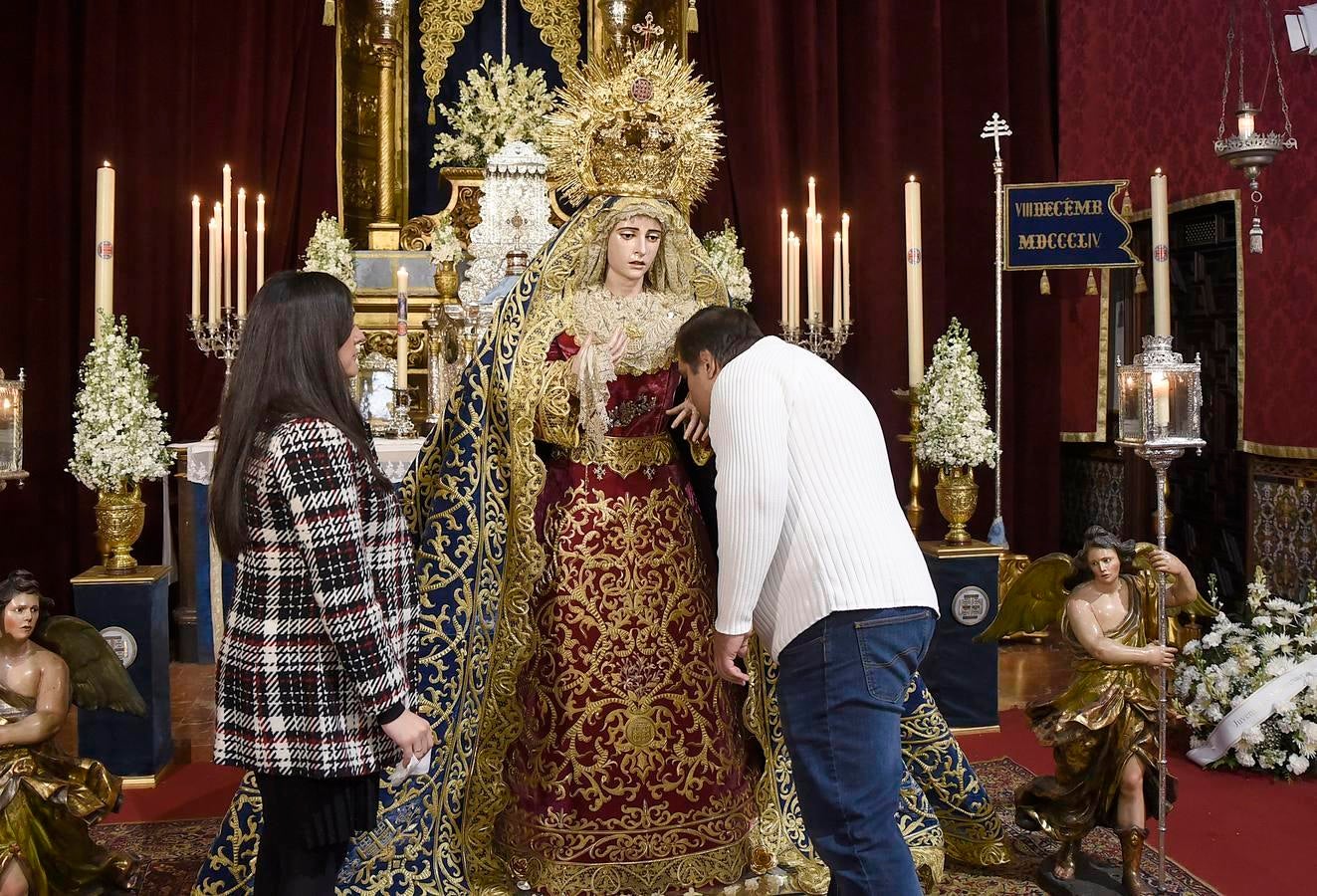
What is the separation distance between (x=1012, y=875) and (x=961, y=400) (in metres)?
1.90

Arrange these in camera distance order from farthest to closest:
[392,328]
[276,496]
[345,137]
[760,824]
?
[345,137]
[392,328]
[760,824]
[276,496]

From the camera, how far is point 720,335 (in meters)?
2.67

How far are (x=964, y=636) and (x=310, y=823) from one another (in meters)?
3.05

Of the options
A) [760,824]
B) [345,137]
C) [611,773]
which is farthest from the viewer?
[345,137]

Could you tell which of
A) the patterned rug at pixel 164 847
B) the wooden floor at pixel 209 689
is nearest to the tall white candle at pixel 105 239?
the wooden floor at pixel 209 689

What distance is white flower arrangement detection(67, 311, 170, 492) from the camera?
13.6ft

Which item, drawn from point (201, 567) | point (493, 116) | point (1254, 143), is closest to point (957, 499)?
point (1254, 143)

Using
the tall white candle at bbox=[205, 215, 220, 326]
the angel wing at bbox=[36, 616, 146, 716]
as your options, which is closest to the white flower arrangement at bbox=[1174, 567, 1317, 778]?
the angel wing at bbox=[36, 616, 146, 716]

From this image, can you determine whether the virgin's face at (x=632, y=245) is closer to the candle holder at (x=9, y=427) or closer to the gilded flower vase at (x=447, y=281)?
the candle holder at (x=9, y=427)

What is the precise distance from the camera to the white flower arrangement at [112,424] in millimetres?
4160

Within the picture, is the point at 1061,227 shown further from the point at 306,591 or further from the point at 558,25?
the point at 306,591

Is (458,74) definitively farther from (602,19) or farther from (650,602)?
(650,602)

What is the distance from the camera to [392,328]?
570 cm

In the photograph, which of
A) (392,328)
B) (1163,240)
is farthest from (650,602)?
(392,328)
